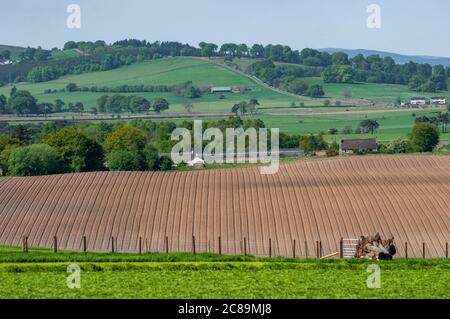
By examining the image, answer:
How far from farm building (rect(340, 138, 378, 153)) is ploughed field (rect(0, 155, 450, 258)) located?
86012 mm

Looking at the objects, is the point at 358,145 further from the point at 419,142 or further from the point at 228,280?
the point at 228,280

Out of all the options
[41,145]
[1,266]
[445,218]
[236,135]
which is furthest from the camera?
[236,135]

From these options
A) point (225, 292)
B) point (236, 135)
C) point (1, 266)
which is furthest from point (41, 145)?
point (225, 292)

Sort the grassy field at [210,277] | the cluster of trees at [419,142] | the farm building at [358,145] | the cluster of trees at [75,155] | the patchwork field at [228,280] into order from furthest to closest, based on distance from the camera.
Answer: the farm building at [358,145] < the cluster of trees at [419,142] < the cluster of trees at [75,155] < the grassy field at [210,277] < the patchwork field at [228,280]

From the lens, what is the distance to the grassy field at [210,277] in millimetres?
41406

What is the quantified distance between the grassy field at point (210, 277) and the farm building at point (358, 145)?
120 meters

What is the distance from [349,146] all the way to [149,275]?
135 meters

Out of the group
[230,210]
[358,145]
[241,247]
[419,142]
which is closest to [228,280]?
[241,247]

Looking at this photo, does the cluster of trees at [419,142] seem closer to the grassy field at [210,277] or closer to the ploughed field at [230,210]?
the ploughed field at [230,210]

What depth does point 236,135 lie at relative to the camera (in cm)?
17562

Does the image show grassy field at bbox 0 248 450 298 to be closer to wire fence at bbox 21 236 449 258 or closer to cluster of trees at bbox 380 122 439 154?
wire fence at bbox 21 236 449 258

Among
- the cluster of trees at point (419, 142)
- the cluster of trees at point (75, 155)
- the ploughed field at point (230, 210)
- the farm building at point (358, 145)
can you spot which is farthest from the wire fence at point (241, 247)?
the farm building at point (358, 145)
